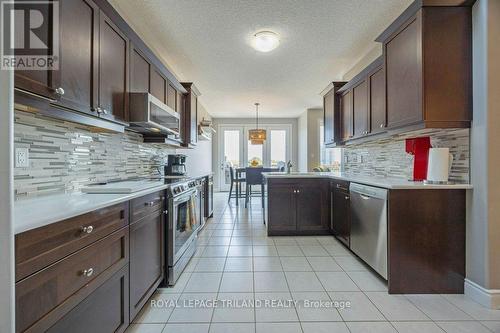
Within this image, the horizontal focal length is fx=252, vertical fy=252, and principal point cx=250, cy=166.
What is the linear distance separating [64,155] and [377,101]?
2.97 metres

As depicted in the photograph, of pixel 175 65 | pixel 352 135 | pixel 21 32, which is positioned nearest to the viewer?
pixel 21 32

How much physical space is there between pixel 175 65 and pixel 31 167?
3005 millimetres

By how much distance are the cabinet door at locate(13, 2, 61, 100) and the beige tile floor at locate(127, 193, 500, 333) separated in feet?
4.95

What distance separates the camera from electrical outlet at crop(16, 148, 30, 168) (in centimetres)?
137

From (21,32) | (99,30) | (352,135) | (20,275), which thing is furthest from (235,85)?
(20,275)

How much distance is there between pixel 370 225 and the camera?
241 cm

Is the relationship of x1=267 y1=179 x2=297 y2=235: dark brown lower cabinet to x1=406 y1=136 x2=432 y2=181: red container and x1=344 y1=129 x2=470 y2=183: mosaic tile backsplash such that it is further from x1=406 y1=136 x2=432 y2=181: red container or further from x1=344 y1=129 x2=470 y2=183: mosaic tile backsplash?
x1=406 y1=136 x2=432 y2=181: red container

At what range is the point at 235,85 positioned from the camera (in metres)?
5.11

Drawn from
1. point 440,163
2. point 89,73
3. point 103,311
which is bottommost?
point 103,311

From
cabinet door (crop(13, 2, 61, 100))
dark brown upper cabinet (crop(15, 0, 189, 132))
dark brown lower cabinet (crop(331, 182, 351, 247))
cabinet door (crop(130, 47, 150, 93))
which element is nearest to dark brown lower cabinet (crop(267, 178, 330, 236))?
dark brown lower cabinet (crop(331, 182, 351, 247))

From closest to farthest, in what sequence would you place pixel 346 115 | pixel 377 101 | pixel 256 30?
pixel 377 101
pixel 256 30
pixel 346 115

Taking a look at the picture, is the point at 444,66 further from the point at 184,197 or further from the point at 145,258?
the point at 145,258

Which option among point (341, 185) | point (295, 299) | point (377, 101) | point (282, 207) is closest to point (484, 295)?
point (295, 299)

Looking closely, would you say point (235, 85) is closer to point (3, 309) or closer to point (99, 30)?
point (99, 30)
